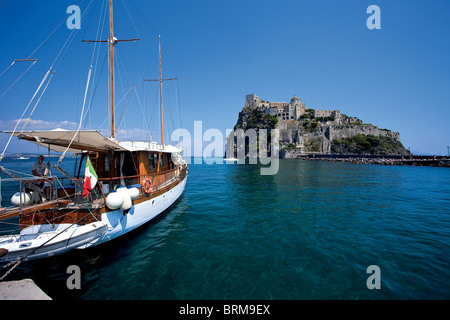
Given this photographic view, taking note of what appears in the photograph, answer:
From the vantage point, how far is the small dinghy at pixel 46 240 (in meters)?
5.14

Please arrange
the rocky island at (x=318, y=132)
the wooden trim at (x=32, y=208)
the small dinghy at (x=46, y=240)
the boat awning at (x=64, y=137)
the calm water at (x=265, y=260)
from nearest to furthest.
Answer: the calm water at (x=265, y=260)
the small dinghy at (x=46, y=240)
the wooden trim at (x=32, y=208)
the boat awning at (x=64, y=137)
the rocky island at (x=318, y=132)

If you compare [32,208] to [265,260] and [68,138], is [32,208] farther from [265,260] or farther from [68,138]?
[265,260]

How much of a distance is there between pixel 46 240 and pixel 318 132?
110381 millimetres

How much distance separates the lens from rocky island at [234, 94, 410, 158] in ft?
300

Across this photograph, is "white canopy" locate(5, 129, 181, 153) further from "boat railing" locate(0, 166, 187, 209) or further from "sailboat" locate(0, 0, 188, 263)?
"boat railing" locate(0, 166, 187, 209)

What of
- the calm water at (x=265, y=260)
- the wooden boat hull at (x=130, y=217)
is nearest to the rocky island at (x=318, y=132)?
the calm water at (x=265, y=260)

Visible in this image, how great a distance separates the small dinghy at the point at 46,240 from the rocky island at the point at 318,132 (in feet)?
320

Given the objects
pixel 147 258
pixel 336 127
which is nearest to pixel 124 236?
pixel 147 258

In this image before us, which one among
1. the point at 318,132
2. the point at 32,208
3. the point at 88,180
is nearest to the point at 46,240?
the point at 32,208

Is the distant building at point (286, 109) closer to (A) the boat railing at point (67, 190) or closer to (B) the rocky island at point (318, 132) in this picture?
(B) the rocky island at point (318, 132)

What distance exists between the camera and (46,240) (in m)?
5.52

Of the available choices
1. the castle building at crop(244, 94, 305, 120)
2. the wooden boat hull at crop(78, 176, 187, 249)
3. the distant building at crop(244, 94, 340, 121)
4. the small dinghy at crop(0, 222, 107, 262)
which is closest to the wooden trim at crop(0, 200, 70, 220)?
the small dinghy at crop(0, 222, 107, 262)

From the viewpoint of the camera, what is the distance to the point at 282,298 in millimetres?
4699

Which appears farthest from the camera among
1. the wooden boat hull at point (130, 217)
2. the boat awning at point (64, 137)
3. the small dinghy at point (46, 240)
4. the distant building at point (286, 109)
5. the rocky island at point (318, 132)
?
the distant building at point (286, 109)
